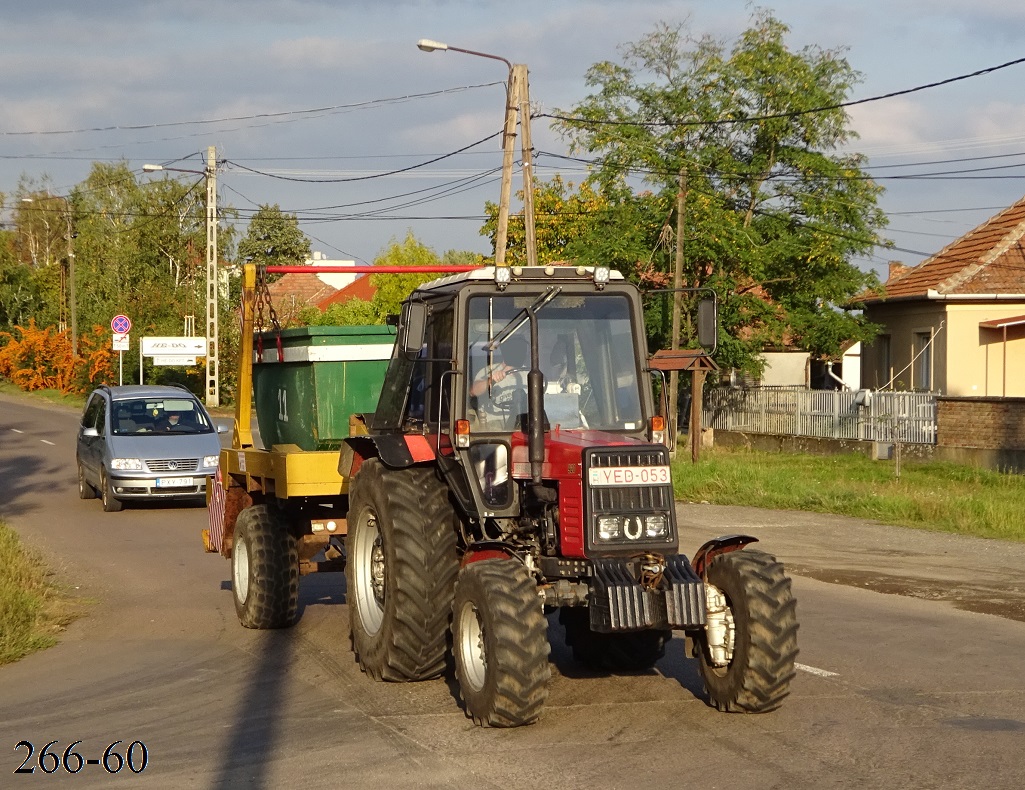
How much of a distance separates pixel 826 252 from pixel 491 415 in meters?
26.9

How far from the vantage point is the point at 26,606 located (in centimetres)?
1070

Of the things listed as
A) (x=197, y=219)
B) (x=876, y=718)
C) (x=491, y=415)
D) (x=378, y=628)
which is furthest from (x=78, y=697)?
(x=197, y=219)

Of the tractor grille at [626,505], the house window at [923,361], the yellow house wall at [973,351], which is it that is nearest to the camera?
the tractor grille at [626,505]

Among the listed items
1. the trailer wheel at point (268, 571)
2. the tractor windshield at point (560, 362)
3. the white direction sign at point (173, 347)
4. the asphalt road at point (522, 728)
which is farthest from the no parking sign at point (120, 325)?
the tractor windshield at point (560, 362)

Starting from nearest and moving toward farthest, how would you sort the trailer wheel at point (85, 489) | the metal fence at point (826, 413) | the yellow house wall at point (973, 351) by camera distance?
the trailer wheel at point (85, 489) → the metal fence at point (826, 413) → the yellow house wall at point (973, 351)

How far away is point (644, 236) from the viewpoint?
32625mm

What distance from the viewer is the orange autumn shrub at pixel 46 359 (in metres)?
56.5

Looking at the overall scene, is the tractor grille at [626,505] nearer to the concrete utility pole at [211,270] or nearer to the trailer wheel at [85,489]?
the trailer wheel at [85,489]

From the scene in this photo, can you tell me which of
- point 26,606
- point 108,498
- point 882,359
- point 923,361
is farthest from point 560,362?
point 882,359

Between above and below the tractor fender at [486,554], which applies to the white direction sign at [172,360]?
above

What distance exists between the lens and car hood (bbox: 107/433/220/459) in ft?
63.0

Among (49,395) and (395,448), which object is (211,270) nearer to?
(49,395)

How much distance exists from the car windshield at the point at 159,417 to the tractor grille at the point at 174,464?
1063 mm

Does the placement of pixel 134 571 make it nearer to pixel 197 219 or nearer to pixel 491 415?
pixel 491 415
